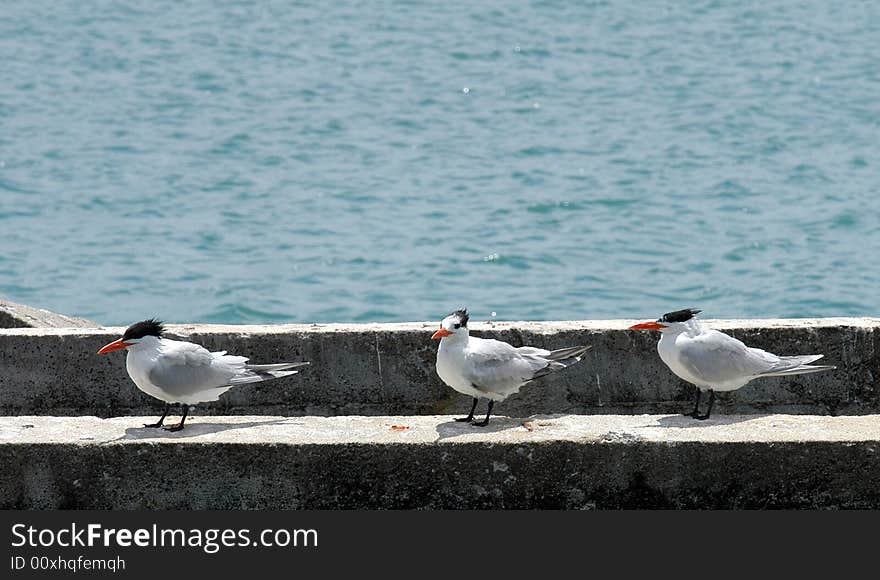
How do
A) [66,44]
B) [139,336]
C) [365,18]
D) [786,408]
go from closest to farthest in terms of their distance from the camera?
1. [139,336]
2. [786,408]
3. [66,44]
4. [365,18]

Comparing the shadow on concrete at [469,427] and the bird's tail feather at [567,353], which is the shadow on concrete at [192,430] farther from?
the bird's tail feather at [567,353]

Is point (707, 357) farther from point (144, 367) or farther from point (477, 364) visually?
point (144, 367)

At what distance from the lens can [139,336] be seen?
6.70m

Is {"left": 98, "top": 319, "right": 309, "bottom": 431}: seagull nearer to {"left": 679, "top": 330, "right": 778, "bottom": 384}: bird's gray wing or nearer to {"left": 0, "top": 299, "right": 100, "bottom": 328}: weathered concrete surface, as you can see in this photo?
{"left": 679, "top": 330, "right": 778, "bottom": 384}: bird's gray wing

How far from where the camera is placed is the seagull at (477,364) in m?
6.66

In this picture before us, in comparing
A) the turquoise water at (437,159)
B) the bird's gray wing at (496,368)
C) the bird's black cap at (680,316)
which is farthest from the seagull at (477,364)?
the turquoise water at (437,159)

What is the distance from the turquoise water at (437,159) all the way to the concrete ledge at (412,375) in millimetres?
12241

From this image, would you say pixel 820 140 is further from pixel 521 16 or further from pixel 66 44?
pixel 66 44

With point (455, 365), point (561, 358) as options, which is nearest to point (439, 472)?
point (455, 365)

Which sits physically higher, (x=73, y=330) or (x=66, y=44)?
(x=66, y=44)

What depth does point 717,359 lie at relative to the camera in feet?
22.1

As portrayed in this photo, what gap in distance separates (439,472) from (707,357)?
4.64 ft

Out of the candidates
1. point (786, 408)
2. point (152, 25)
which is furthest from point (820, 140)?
point (786, 408)

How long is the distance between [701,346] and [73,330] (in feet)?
11.4
